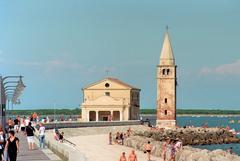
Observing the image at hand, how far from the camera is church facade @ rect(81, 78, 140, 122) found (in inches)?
3481

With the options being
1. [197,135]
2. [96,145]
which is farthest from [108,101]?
[96,145]

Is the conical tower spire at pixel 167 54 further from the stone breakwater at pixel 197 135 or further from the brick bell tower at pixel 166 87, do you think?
the stone breakwater at pixel 197 135

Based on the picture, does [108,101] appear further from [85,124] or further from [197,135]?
[197,135]

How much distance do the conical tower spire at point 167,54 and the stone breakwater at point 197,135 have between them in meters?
9.46

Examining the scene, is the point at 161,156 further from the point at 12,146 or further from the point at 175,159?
the point at 12,146

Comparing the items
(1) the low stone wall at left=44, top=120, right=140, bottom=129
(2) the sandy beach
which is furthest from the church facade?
(2) the sandy beach

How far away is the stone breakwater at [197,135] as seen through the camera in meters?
78.8

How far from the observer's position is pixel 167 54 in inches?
3679

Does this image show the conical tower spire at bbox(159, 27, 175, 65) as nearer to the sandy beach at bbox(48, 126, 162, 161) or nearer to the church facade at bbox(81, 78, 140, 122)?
the church facade at bbox(81, 78, 140, 122)

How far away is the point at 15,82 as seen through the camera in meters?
38.5

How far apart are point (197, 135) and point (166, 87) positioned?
9.95 meters

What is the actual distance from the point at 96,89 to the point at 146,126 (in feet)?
26.8

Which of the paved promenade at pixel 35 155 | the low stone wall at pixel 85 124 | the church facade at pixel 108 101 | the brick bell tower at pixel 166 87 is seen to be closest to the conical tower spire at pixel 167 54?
the brick bell tower at pixel 166 87

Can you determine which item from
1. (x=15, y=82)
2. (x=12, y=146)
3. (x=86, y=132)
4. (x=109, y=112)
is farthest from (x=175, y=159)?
(x=109, y=112)
